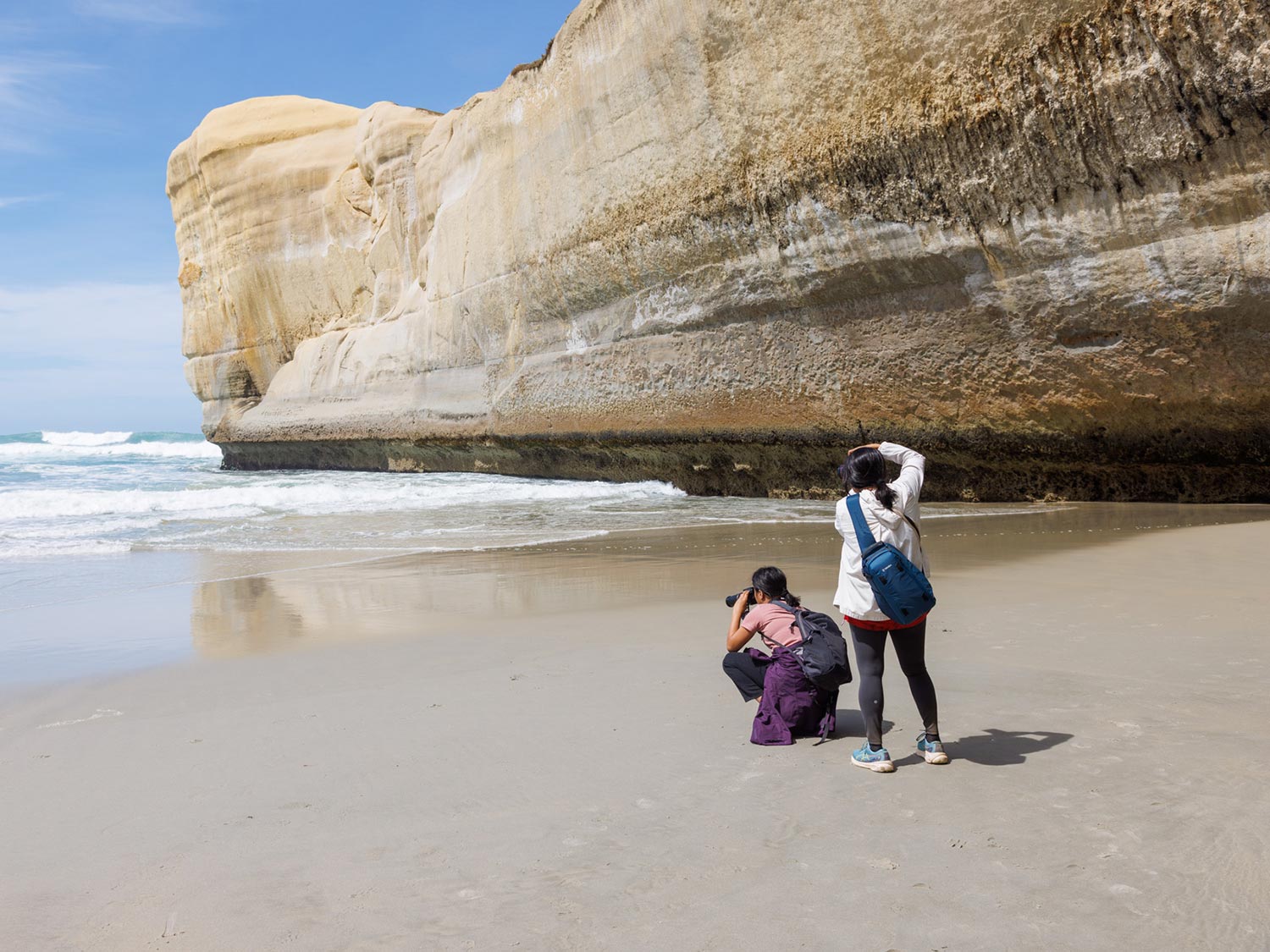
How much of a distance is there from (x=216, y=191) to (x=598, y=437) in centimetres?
1686

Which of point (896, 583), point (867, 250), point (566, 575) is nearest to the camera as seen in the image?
point (896, 583)

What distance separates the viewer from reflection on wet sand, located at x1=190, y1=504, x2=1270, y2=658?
538cm

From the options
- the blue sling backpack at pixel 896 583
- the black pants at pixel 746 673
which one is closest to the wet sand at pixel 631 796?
the black pants at pixel 746 673

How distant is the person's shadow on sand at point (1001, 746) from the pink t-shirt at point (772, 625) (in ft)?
→ 2.03

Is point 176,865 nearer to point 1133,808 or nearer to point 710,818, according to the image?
point 710,818

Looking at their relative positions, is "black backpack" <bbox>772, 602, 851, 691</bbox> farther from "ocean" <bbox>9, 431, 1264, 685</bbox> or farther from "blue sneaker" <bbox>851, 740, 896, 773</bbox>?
"ocean" <bbox>9, 431, 1264, 685</bbox>

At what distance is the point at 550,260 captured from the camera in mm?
14703

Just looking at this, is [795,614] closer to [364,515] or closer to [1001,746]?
[1001,746]

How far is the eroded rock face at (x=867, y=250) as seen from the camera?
298 inches

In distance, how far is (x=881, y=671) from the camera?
2943mm

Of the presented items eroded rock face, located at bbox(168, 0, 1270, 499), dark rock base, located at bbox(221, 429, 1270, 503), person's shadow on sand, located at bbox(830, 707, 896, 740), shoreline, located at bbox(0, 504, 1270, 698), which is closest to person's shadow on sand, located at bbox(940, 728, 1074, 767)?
person's shadow on sand, located at bbox(830, 707, 896, 740)

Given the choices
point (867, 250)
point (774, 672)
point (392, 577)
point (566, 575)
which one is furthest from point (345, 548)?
point (774, 672)

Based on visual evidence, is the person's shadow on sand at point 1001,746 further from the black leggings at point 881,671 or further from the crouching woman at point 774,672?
the crouching woman at point 774,672

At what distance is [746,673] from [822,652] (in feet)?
1.18
